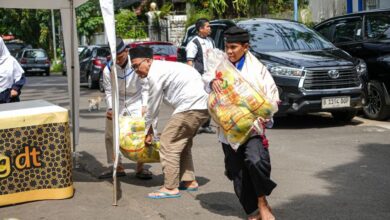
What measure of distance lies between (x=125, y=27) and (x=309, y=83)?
28797mm

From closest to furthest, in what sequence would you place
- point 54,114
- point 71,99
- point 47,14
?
point 54,114 → point 71,99 → point 47,14

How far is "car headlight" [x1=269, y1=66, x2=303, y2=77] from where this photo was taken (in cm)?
1015

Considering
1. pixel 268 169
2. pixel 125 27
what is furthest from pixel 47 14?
pixel 268 169

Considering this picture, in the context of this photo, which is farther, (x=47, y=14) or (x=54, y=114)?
(x=47, y=14)

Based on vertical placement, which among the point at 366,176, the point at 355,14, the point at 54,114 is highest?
the point at 355,14

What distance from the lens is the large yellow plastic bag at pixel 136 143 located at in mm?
6660

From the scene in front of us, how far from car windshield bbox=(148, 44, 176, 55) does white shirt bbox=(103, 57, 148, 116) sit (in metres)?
11.3

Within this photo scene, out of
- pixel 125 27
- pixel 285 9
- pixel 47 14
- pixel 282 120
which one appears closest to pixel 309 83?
pixel 282 120

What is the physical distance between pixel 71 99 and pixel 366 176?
3.70 metres

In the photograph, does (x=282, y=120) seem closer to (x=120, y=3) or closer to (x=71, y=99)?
(x=71, y=99)

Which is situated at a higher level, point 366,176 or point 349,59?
point 349,59

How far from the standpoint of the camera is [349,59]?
10.7 m

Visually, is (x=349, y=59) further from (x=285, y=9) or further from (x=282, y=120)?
(x=285, y=9)

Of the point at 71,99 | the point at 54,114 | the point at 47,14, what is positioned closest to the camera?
the point at 54,114
